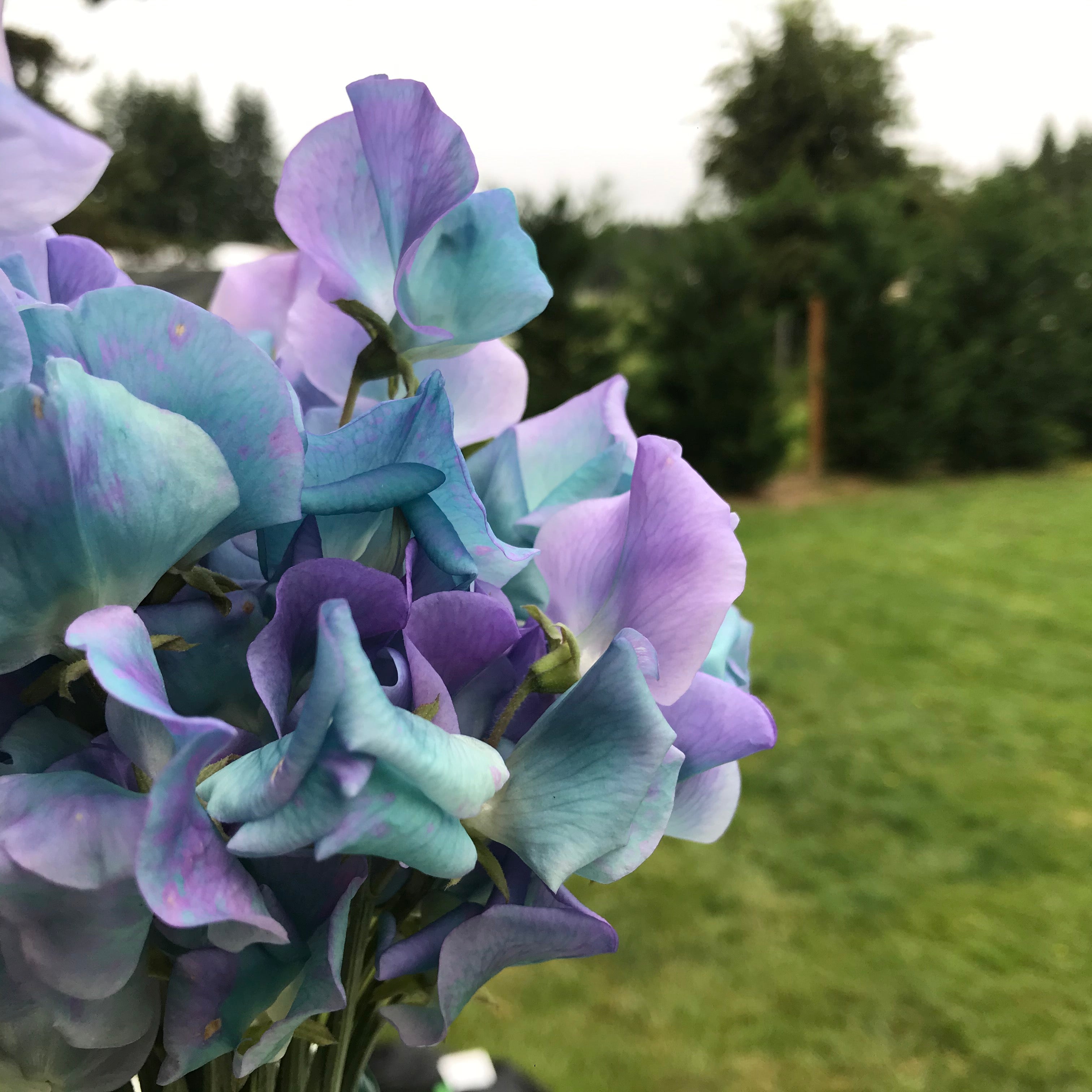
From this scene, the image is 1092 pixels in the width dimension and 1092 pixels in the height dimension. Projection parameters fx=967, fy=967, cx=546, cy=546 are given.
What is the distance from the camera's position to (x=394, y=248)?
1.17 feet

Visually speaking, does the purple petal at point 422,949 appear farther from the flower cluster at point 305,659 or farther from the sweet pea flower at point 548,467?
the sweet pea flower at point 548,467

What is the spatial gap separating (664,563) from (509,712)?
72 millimetres

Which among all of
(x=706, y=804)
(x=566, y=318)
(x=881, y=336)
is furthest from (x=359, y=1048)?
(x=881, y=336)

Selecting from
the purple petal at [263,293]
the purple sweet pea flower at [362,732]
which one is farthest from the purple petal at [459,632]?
the purple petal at [263,293]

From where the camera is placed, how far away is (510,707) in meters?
0.30

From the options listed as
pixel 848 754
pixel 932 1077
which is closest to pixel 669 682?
pixel 932 1077

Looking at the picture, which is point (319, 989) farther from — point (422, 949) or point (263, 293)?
point (263, 293)

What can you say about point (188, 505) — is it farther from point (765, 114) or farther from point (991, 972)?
point (765, 114)

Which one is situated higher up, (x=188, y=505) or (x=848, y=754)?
(x=188, y=505)

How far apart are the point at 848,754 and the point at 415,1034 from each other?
319 centimetres

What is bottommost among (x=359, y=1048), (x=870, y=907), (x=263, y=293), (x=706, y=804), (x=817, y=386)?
(x=870, y=907)

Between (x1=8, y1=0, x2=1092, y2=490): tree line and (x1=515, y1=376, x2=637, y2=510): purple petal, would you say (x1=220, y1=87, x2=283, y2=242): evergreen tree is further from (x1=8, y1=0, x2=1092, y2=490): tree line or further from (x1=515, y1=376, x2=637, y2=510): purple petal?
(x1=515, y1=376, x2=637, y2=510): purple petal

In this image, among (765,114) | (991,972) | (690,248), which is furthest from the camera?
(765,114)

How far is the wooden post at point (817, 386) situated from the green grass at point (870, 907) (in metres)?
3.42
